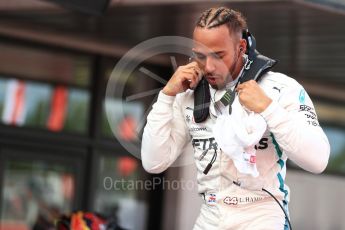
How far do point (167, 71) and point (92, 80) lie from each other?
85cm

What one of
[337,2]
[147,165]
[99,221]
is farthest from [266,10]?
[147,165]

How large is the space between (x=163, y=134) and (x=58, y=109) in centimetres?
545

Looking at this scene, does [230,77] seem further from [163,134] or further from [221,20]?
[163,134]

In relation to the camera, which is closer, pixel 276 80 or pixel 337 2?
pixel 276 80

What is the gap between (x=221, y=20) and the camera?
267 centimetres

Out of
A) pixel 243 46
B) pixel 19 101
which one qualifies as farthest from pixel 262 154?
pixel 19 101

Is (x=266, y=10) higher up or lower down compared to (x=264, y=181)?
higher up

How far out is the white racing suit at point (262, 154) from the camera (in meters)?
2.53

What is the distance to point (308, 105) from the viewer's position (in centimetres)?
267

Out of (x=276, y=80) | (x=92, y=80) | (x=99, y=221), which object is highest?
(x=92, y=80)

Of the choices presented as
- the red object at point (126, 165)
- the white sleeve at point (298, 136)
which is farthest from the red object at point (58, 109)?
the white sleeve at point (298, 136)

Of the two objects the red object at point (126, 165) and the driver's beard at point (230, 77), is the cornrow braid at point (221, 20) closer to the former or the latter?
the driver's beard at point (230, 77)

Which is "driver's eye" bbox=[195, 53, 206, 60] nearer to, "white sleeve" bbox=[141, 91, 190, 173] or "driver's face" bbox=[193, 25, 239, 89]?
"driver's face" bbox=[193, 25, 239, 89]

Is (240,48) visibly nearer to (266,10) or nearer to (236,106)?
(236,106)
